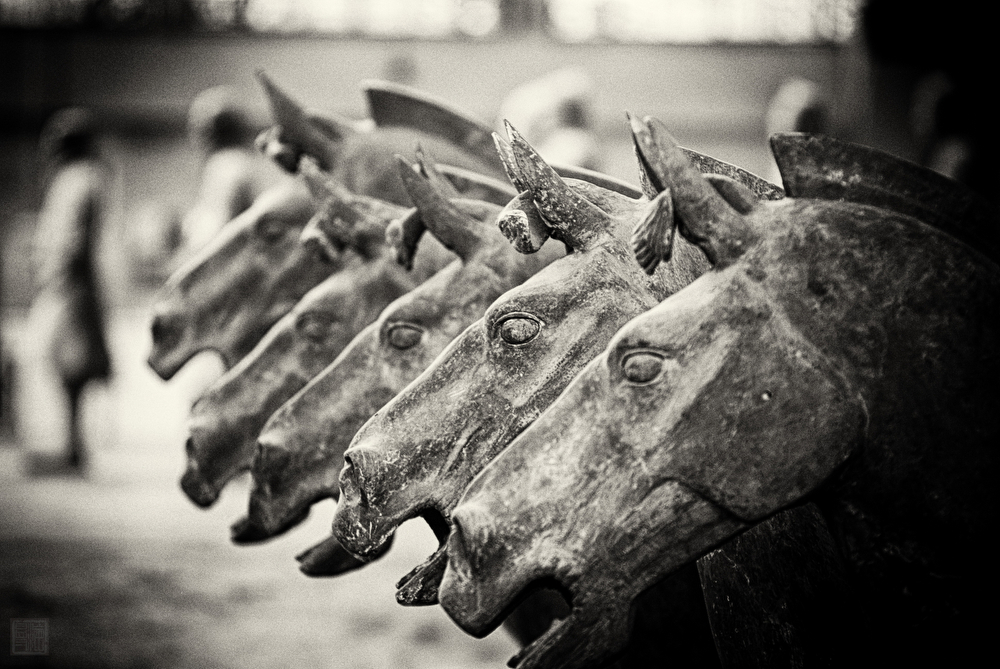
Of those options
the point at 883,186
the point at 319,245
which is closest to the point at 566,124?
the point at 319,245

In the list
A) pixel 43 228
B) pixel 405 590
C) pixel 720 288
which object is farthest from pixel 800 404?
pixel 43 228

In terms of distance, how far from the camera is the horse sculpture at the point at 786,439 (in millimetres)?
1834

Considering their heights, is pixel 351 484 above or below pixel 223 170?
above

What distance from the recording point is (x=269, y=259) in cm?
425

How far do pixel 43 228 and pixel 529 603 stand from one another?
8226 millimetres

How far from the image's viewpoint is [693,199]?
190 centimetres

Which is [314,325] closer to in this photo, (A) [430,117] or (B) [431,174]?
(B) [431,174]

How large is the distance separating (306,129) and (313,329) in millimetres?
1033

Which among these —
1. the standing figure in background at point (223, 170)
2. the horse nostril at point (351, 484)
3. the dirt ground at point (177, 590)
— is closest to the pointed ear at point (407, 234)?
the horse nostril at point (351, 484)

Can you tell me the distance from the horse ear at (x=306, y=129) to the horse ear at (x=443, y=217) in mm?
1463

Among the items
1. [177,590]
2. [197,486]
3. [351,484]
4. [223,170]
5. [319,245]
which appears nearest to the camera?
[351,484]

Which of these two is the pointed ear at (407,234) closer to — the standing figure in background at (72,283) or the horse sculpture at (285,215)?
the horse sculpture at (285,215)

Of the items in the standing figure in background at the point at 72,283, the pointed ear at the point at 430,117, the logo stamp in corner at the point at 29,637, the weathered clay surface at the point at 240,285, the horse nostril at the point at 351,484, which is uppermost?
the pointed ear at the point at 430,117

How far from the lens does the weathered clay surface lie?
4242 mm
